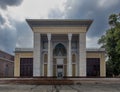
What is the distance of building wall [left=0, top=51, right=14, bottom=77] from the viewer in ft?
203

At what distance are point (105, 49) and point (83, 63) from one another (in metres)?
6.58

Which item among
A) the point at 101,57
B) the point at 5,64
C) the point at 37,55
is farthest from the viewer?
the point at 5,64

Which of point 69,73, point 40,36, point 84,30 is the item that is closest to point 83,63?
point 69,73

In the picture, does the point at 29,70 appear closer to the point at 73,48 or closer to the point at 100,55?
the point at 73,48

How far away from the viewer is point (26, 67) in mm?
53625

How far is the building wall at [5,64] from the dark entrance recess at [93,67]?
21574 mm

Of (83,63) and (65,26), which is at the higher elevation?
(65,26)

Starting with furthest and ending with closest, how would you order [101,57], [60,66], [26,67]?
[26,67], [101,57], [60,66]

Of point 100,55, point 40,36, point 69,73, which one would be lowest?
point 69,73

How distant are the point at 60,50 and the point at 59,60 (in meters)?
2.32

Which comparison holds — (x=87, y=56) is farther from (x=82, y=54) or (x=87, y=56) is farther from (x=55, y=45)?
(x=55, y=45)

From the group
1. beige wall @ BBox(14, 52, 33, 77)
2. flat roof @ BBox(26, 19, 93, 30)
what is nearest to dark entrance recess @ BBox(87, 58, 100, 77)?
flat roof @ BBox(26, 19, 93, 30)

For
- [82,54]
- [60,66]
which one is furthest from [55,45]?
[82,54]

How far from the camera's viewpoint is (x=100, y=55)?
53062mm
